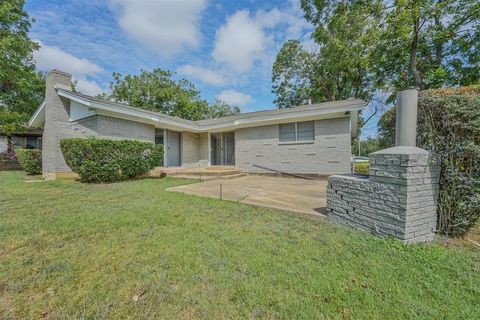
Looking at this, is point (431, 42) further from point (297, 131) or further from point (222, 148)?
point (222, 148)

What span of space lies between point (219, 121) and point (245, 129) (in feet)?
5.98

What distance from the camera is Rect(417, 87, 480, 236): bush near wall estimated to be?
114 inches

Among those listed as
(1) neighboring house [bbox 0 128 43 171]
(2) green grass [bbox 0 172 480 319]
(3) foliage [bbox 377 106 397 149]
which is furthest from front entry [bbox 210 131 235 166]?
(1) neighboring house [bbox 0 128 43 171]

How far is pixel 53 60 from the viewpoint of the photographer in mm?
23109

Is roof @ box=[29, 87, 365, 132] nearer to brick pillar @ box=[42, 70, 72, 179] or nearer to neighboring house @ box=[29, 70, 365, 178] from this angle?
neighboring house @ box=[29, 70, 365, 178]

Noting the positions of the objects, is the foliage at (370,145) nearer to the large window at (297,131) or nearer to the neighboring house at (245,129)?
the neighboring house at (245,129)

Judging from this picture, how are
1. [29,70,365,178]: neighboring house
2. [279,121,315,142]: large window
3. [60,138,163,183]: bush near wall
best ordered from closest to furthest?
[60,138,163,183]: bush near wall
[29,70,365,178]: neighboring house
[279,121,315,142]: large window

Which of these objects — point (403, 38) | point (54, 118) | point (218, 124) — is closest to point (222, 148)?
point (218, 124)

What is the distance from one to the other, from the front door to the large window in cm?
660

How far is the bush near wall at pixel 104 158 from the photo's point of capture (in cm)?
781

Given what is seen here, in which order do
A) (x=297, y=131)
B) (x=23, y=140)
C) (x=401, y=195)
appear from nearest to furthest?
(x=401, y=195) < (x=297, y=131) < (x=23, y=140)

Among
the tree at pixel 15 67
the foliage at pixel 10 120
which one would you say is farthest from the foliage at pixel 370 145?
the foliage at pixel 10 120

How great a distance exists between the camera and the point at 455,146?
9.93 ft

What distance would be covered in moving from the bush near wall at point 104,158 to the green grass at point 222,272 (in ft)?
13.9
